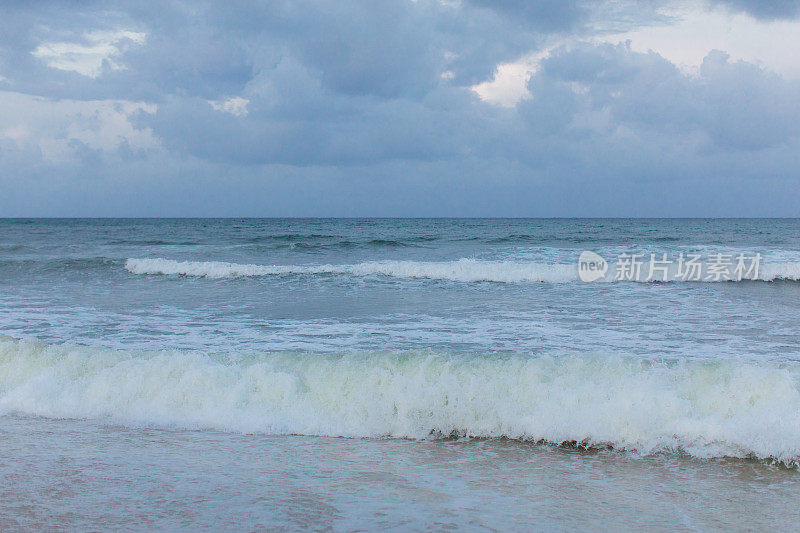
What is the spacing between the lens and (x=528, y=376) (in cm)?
563

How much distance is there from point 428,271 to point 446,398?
12342 mm

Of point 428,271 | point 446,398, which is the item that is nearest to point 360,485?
point 446,398

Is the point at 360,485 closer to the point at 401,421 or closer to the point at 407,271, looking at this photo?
the point at 401,421

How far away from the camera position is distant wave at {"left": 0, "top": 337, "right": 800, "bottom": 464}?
482 cm

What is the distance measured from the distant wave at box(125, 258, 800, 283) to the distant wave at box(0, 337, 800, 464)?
1022 cm

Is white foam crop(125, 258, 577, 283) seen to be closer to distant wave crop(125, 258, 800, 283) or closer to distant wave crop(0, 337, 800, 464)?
distant wave crop(125, 258, 800, 283)

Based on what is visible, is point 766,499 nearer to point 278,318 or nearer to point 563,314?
point 563,314

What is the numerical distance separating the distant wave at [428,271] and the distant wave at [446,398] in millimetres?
A: 10215

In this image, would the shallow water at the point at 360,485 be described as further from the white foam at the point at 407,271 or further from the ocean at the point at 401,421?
the white foam at the point at 407,271

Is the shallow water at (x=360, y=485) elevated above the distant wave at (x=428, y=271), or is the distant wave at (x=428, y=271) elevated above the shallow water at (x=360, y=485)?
the distant wave at (x=428, y=271)

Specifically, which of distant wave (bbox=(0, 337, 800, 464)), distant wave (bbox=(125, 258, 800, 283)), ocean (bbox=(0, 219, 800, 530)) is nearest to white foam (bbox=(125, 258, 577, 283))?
distant wave (bbox=(125, 258, 800, 283))

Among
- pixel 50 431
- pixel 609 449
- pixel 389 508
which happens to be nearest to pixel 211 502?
pixel 389 508

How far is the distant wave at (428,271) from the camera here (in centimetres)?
1650

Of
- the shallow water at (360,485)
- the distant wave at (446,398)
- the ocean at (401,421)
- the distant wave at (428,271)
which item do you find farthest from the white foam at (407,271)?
the shallow water at (360,485)
